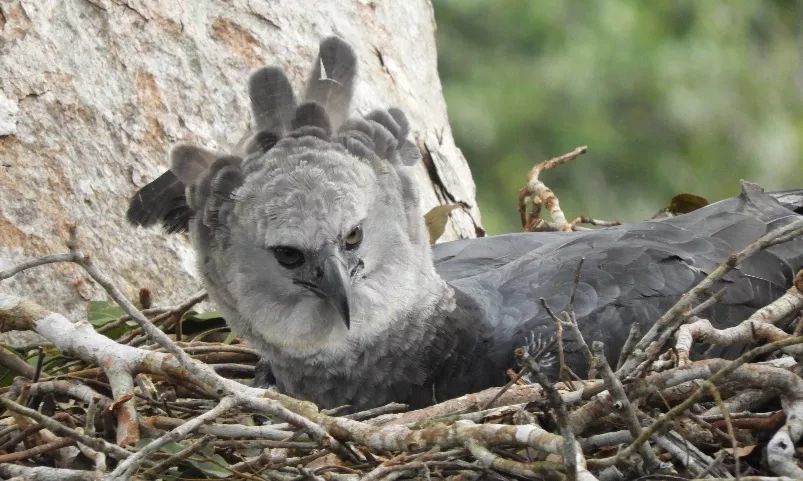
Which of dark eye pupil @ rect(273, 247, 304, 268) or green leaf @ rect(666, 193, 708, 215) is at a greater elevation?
dark eye pupil @ rect(273, 247, 304, 268)

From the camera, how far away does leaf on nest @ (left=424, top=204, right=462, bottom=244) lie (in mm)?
5027

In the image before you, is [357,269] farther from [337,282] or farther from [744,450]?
[744,450]

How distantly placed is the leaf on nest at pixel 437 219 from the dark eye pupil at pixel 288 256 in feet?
4.33

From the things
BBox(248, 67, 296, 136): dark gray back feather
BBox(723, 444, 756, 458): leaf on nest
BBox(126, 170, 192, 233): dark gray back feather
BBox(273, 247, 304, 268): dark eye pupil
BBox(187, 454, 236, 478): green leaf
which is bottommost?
BBox(723, 444, 756, 458): leaf on nest

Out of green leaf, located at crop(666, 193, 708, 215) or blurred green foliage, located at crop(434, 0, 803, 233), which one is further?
blurred green foliage, located at crop(434, 0, 803, 233)

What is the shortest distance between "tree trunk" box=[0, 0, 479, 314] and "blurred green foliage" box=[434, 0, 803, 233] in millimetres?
3691

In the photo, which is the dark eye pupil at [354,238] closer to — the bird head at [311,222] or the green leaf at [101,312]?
the bird head at [311,222]

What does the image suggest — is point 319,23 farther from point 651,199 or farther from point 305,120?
point 651,199

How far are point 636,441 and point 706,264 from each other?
1.46m

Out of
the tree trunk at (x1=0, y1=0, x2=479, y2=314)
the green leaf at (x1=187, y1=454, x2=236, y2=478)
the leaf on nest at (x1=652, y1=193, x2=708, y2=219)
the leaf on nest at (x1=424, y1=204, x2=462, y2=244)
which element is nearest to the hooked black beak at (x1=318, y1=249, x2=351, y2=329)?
the green leaf at (x1=187, y1=454, x2=236, y2=478)

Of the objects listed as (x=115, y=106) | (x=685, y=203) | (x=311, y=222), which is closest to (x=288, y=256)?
(x=311, y=222)

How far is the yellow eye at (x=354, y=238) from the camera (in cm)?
375

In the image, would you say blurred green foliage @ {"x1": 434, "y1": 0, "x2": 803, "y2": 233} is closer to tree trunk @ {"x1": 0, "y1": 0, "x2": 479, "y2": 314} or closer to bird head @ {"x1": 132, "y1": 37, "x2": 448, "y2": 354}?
tree trunk @ {"x1": 0, "y1": 0, "x2": 479, "y2": 314}

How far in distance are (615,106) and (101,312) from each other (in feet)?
17.2
